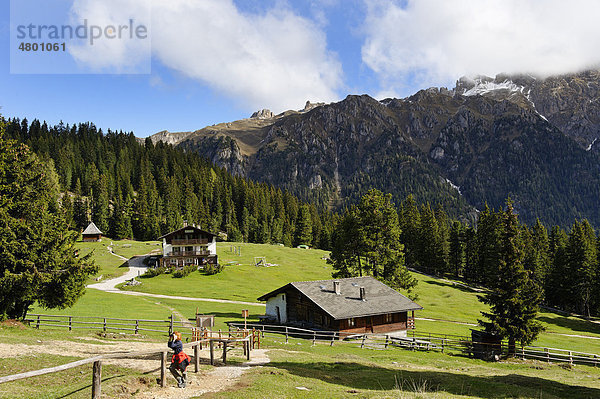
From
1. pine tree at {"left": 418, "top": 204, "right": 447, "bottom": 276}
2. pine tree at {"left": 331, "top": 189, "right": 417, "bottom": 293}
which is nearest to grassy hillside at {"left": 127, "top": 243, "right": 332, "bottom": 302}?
pine tree at {"left": 331, "top": 189, "right": 417, "bottom": 293}

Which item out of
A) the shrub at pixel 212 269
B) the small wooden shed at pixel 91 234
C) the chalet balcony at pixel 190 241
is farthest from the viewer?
the small wooden shed at pixel 91 234

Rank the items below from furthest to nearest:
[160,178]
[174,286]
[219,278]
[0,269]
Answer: [160,178] → [219,278] → [174,286] → [0,269]

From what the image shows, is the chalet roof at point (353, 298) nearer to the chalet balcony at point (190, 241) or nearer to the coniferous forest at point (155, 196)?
the chalet balcony at point (190, 241)

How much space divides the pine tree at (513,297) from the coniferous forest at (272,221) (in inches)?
12.8

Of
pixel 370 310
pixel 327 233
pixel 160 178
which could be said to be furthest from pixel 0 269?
pixel 160 178

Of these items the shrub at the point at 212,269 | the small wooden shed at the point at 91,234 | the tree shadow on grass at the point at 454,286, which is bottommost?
the tree shadow on grass at the point at 454,286

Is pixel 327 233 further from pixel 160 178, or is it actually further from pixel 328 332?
pixel 328 332

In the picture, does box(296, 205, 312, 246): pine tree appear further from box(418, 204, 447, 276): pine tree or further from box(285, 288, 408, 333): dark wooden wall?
box(285, 288, 408, 333): dark wooden wall

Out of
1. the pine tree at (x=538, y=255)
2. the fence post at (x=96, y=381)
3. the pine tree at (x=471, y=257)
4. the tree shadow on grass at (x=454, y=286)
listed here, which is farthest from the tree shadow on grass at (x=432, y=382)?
the pine tree at (x=471, y=257)

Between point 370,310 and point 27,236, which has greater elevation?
point 27,236

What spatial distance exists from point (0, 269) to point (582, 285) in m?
95.3

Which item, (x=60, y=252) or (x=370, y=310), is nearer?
(x=60, y=252)

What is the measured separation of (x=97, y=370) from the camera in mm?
13188

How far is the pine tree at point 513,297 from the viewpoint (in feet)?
133
